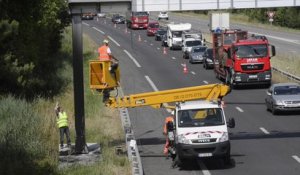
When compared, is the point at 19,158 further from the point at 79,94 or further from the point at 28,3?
the point at 28,3

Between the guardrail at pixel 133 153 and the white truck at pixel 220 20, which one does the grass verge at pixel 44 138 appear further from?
the white truck at pixel 220 20

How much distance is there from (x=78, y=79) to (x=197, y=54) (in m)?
36.0

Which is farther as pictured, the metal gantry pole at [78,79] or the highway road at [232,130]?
the metal gantry pole at [78,79]

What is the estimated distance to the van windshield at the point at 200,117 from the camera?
22.2m

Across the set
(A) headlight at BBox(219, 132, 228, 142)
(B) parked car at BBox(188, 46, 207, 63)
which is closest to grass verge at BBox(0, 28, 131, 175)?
(A) headlight at BBox(219, 132, 228, 142)

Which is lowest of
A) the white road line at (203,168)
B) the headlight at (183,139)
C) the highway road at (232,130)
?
the white road line at (203,168)

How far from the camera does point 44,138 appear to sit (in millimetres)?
26031

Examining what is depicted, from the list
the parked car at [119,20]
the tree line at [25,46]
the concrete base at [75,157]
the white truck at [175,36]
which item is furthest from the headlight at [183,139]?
the parked car at [119,20]

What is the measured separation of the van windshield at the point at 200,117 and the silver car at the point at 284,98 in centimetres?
1085

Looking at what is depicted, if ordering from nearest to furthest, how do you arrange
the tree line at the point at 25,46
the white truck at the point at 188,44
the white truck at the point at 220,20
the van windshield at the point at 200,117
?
the van windshield at the point at 200,117, the tree line at the point at 25,46, the white truck at the point at 188,44, the white truck at the point at 220,20

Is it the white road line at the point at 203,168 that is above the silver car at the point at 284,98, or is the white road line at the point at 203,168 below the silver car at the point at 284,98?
below

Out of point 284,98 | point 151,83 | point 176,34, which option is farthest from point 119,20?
point 284,98

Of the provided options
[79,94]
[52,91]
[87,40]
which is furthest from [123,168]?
[87,40]

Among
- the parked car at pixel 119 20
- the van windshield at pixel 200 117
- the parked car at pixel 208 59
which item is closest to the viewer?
the van windshield at pixel 200 117
